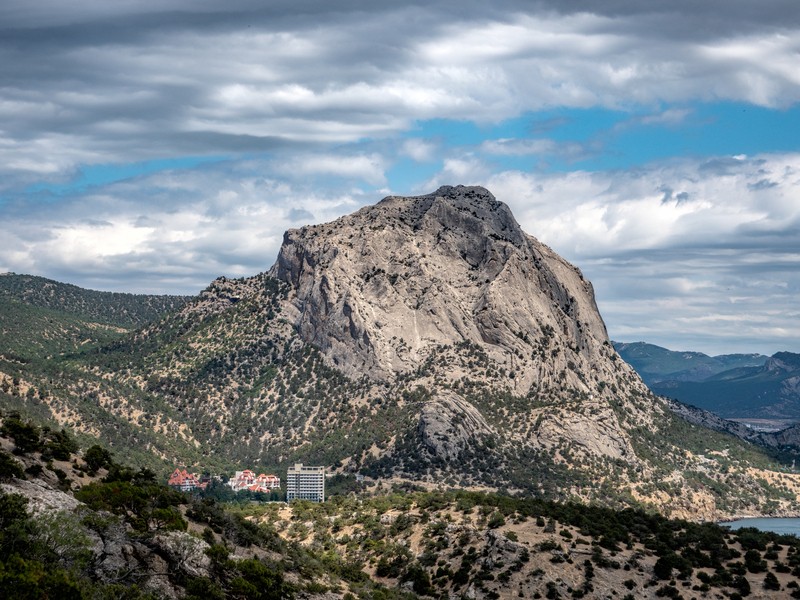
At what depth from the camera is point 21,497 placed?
7375 centimetres

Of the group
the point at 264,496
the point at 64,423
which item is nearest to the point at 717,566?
the point at 264,496

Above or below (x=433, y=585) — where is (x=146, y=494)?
above

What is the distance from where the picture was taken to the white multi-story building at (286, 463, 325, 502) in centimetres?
18850

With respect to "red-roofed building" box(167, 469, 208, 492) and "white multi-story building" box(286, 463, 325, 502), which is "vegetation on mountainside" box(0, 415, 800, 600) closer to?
"red-roofed building" box(167, 469, 208, 492)

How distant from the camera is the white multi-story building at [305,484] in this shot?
7421 inches

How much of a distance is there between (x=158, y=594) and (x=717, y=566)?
2207 inches

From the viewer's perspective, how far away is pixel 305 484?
193 meters

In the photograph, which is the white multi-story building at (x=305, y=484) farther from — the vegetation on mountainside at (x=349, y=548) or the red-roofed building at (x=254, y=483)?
the vegetation on mountainside at (x=349, y=548)

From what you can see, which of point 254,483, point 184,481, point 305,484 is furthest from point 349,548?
point 254,483

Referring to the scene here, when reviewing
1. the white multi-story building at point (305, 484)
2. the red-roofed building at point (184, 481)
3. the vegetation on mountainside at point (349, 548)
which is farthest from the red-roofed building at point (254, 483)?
the vegetation on mountainside at point (349, 548)

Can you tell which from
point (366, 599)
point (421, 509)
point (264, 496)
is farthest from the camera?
point (264, 496)

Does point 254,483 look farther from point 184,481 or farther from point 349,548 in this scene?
point 349,548

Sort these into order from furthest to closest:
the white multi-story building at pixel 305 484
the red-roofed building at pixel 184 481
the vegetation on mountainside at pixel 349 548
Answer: the white multi-story building at pixel 305 484, the red-roofed building at pixel 184 481, the vegetation on mountainside at pixel 349 548

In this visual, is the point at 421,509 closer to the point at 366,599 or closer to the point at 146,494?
the point at 366,599
